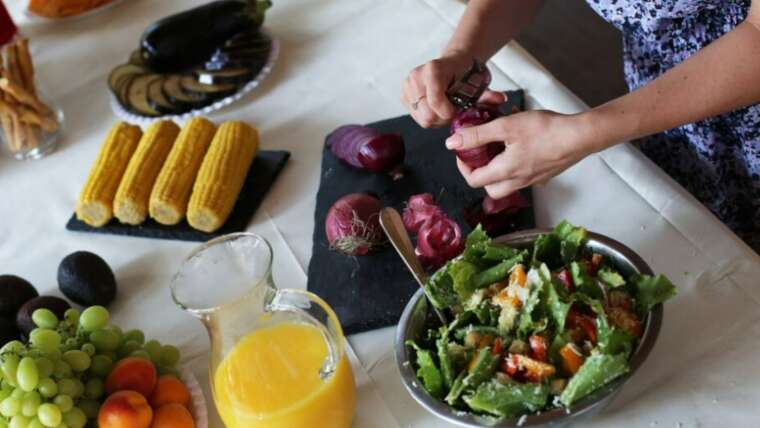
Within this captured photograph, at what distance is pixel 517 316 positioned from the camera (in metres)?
0.97

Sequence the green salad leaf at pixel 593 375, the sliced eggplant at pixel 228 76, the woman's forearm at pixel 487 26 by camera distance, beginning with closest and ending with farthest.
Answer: the green salad leaf at pixel 593 375
the woman's forearm at pixel 487 26
the sliced eggplant at pixel 228 76

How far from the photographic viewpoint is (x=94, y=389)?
3.50 ft

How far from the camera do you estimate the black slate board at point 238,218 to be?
1444 millimetres

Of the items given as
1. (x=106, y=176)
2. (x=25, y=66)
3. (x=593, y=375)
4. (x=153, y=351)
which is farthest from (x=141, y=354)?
(x=25, y=66)

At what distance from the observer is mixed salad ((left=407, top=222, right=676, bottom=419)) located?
0.91 m

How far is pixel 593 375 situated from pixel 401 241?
13.7 inches

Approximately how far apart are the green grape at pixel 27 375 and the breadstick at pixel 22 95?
30.4 inches

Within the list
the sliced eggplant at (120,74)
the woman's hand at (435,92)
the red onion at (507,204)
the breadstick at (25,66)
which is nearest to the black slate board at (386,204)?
the red onion at (507,204)

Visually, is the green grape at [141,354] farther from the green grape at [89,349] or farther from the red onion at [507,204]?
the red onion at [507,204]

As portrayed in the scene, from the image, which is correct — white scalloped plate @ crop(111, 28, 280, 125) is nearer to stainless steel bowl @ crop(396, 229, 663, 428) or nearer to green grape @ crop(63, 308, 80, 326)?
green grape @ crop(63, 308, 80, 326)

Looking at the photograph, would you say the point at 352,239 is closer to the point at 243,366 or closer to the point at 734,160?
the point at 243,366

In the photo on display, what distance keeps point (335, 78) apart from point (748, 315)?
919 millimetres

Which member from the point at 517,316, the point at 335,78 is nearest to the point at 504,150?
the point at 517,316

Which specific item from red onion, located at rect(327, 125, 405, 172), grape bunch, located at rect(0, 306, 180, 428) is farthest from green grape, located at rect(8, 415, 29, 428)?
red onion, located at rect(327, 125, 405, 172)
